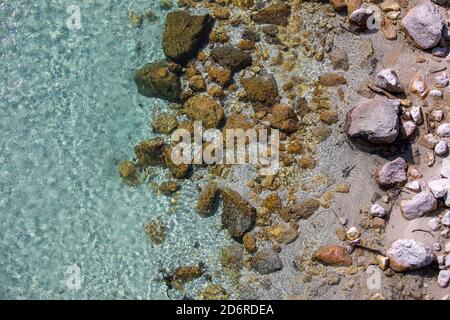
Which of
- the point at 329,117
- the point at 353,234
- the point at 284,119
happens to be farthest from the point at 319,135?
the point at 353,234

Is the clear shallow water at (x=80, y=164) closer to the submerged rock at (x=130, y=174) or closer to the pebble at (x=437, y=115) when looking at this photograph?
the submerged rock at (x=130, y=174)

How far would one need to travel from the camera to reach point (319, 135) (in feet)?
21.3

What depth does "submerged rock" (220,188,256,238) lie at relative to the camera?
20.3 ft

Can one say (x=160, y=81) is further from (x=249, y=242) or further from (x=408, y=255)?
(x=408, y=255)

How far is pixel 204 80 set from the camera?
6824 mm

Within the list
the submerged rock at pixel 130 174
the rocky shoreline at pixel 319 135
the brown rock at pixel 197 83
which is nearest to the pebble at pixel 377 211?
the rocky shoreline at pixel 319 135

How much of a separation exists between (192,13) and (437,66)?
3.09 meters

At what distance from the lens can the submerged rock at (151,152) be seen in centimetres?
655

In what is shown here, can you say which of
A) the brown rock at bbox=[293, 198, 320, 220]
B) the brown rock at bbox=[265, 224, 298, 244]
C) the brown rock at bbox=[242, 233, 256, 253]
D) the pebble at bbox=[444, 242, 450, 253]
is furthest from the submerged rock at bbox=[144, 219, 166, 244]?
the pebble at bbox=[444, 242, 450, 253]

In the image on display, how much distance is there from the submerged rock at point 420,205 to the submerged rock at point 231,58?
2.53 meters

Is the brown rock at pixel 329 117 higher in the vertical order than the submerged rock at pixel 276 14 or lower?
lower

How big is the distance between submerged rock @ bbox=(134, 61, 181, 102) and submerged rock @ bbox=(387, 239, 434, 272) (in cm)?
308

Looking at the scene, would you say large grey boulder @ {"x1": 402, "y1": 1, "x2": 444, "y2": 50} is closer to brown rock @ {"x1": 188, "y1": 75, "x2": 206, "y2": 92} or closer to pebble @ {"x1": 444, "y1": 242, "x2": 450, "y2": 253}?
pebble @ {"x1": 444, "y1": 242, "x2": 450, "y2": 253}
